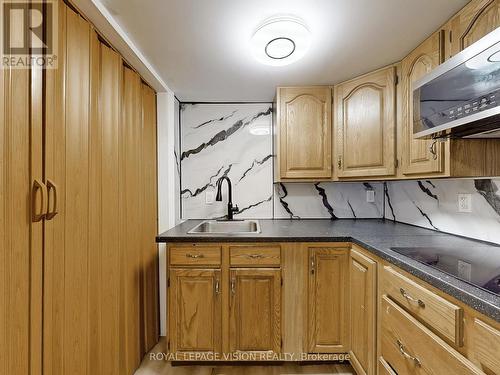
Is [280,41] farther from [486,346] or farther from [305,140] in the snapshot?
[486,346]

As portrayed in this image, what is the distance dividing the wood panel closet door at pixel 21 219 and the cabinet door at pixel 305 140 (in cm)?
158

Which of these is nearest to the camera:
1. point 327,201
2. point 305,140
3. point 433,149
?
point 433,149

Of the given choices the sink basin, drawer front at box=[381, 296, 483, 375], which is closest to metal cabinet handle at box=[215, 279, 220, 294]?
the sink basin

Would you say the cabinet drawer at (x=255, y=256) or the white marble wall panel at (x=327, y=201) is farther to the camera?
the white marble wall panel at (x=327, y=201)

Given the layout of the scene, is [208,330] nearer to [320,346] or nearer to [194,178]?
[320,346]

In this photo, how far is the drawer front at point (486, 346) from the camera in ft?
2.34

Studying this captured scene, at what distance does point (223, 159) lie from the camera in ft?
8.27

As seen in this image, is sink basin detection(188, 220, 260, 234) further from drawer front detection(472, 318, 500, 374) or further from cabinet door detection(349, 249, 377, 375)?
drawer front detection(472, 318, 500, 374)

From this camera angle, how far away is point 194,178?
252 cm

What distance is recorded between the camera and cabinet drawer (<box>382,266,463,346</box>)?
852 mm

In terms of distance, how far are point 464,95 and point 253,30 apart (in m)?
1.01

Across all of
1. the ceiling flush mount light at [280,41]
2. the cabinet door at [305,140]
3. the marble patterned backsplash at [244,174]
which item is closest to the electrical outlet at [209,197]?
the marble patterned backsplash at [244,174]

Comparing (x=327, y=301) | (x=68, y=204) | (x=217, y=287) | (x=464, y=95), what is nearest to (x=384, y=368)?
(x=327, y=301)

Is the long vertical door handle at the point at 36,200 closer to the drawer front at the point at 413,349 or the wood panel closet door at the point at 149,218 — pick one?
the wood panel closet door at the point at 149,218
